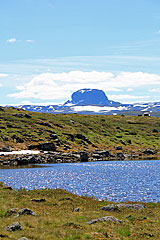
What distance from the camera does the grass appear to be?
20078 mm

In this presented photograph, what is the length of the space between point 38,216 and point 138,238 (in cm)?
1040

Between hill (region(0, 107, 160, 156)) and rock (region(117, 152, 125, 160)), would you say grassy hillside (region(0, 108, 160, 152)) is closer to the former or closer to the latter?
hill (region(0, 107, 160, 156))

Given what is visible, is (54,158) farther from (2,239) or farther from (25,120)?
(2,239)

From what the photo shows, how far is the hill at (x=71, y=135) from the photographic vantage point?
128m

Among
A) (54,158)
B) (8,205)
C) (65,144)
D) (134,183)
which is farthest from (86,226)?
(65,144)

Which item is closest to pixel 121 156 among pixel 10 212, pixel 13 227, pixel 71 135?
pixel 71 135

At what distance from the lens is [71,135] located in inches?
5758

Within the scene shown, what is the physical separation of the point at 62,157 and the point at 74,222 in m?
87.0

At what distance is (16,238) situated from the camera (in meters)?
18.5

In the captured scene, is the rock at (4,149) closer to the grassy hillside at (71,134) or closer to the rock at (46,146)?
the grassy hillside at (71,134)

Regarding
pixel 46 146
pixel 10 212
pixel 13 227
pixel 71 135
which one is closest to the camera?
pixel 13 227

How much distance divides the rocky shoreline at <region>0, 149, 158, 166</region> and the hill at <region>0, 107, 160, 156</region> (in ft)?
31.0

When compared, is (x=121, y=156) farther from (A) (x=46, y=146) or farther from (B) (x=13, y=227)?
(B) (x=13, y=227)

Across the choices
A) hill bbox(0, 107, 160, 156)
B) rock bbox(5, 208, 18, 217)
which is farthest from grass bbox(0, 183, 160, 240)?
hill bbox(0, 107, 160, 156)
